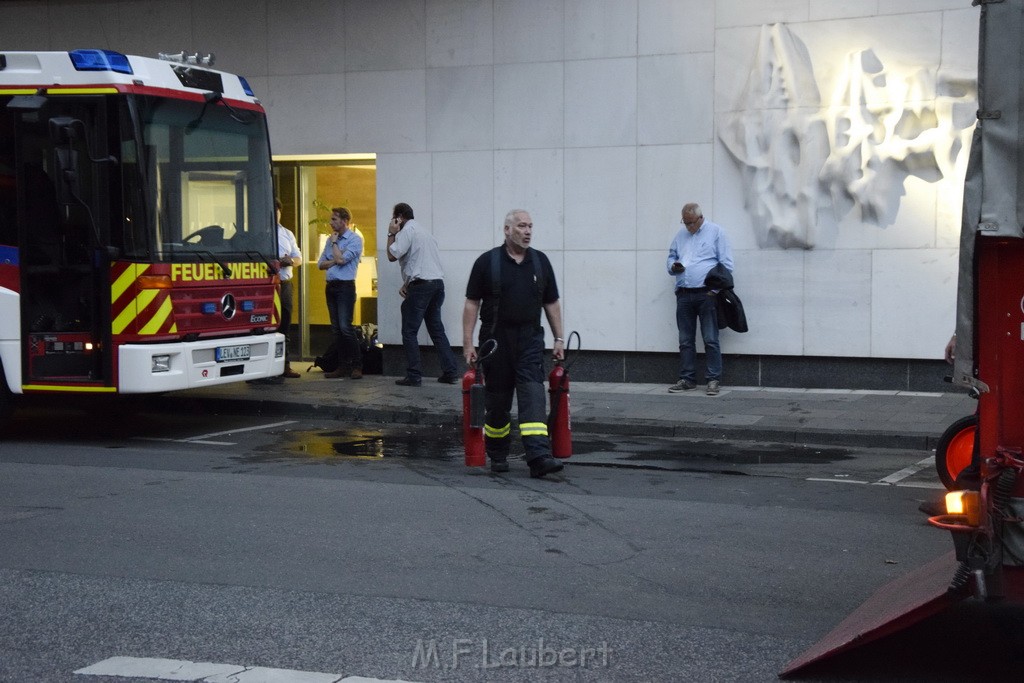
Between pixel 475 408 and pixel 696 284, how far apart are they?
5.33m

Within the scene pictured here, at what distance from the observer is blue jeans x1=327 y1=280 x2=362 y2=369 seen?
15.4 metres

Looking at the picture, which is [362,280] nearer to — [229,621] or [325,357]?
[325,357]

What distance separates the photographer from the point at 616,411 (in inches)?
510

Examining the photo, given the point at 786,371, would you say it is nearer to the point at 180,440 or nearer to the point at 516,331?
the point at 516,331

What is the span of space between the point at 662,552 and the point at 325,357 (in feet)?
31.3

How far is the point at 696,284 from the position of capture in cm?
1405

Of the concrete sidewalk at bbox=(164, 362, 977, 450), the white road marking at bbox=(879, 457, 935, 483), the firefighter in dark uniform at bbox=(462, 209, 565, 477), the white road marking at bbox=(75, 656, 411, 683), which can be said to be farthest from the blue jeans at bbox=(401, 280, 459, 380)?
the white road marking at bbox=(75, 656, 411, 683)

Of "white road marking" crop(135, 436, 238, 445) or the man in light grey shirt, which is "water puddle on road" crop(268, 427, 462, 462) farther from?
the man in light grey shirt

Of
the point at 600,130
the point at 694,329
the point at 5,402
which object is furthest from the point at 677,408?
the point at 5,402

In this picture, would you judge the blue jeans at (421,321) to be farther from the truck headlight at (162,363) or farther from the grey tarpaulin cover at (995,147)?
the grey tarpaulin cover at (995,147)

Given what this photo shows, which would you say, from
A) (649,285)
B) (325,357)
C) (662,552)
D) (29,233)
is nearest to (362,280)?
(325,357)

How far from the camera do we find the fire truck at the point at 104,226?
35.5 ft

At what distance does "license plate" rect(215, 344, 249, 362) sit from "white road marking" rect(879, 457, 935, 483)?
571 cm

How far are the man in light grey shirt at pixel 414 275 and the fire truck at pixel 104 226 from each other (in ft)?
11.7
